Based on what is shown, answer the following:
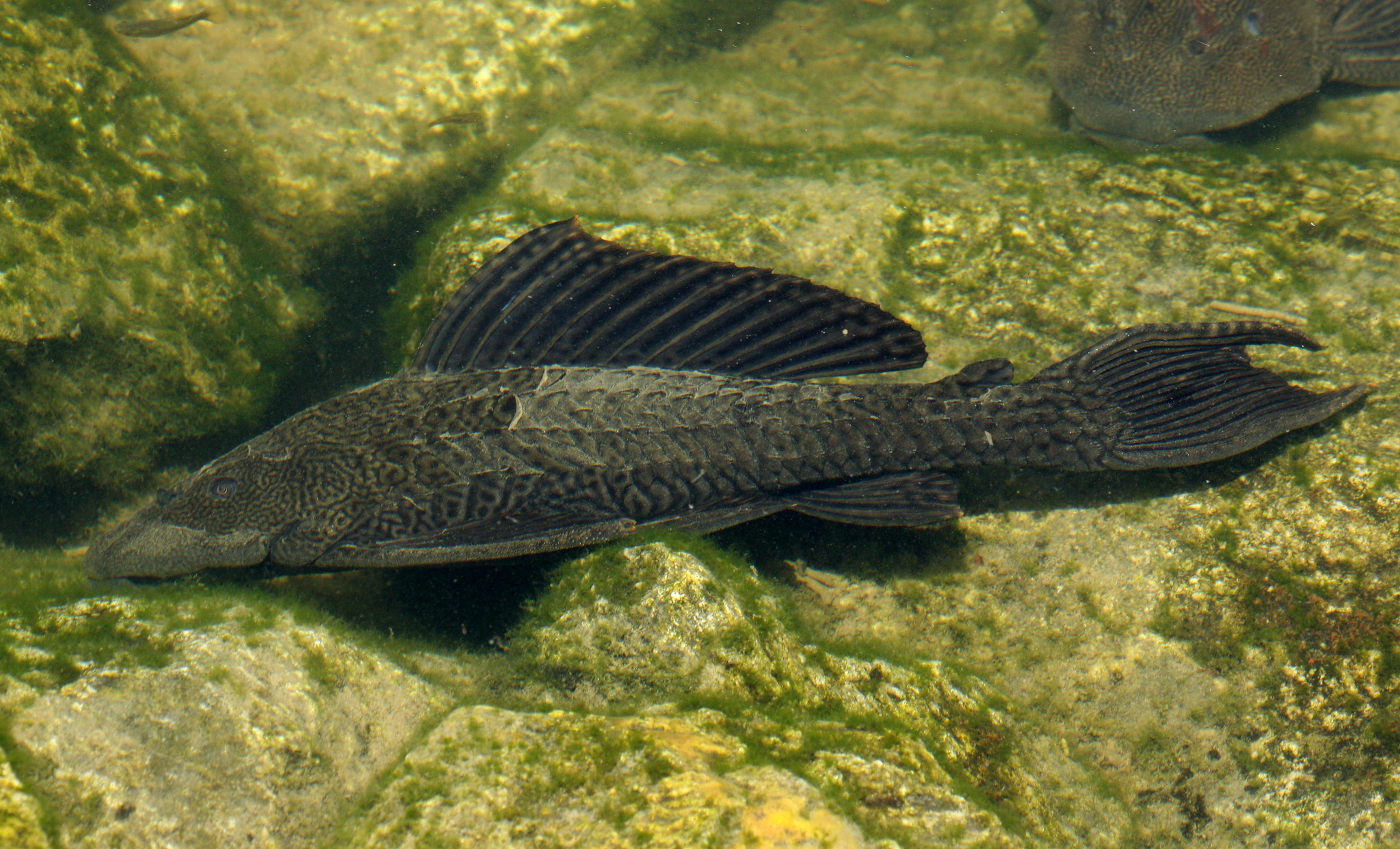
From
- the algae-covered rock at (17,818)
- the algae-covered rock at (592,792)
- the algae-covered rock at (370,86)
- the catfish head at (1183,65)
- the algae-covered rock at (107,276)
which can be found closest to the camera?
the algae-covered rock at (17,818)

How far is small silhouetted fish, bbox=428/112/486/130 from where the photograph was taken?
6.47 meters

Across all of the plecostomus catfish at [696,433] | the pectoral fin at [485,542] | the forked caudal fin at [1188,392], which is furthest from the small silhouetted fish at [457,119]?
the forked caudal fin at [1188,392]

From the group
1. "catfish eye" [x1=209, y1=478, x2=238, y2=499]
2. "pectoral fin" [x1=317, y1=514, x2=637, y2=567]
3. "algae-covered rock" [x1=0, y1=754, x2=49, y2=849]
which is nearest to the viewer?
"algae-covered rock" [x1=0, y1=754, x2=49, y2=849]

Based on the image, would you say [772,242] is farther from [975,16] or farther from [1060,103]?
[975,16]

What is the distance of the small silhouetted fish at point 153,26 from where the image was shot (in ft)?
20.0

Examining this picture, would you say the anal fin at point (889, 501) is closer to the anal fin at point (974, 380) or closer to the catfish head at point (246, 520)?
the anal fin at point (974, 380)

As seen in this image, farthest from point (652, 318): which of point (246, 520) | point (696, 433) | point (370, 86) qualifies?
point (370, 86)

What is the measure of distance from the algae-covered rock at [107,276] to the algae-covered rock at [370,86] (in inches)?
20.5

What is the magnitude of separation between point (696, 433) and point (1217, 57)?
18.1 feet

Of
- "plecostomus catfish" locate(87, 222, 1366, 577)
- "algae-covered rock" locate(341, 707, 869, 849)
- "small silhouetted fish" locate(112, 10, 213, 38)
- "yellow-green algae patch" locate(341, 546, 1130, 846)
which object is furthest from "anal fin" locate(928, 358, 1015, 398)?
"small silhouetted fish" locate(112, 10, 213, 38)

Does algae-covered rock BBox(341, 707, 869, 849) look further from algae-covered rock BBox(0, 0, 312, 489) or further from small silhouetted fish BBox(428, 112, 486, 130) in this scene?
small silhouetted fish BBox(428, 112, 486, 130)

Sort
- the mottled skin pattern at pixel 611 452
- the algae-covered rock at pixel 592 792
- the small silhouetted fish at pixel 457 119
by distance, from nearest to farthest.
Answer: the algae-covered rock at pixel 592 792, the mottled skin pattern at pixel 611 452, the small silhouetted fish at pixel 457 119

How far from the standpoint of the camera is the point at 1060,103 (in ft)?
22.4

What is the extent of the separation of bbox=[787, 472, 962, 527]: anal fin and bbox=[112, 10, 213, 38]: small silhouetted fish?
6.09 meters
